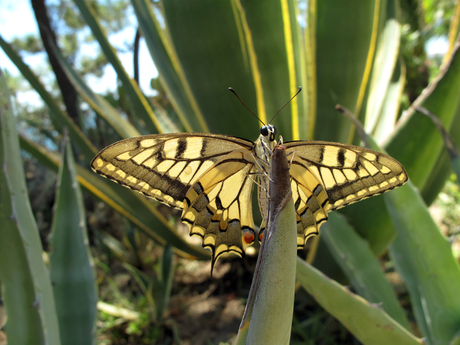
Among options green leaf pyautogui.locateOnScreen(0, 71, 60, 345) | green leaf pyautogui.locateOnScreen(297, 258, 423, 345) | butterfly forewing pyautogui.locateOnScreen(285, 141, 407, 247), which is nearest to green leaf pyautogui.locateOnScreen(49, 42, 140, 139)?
green leaf pyautogui.locateOnScreen(0, 71, 60, 345)

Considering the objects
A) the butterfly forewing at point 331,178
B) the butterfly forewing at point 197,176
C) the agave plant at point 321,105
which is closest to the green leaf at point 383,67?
the agave plant at point 321,105

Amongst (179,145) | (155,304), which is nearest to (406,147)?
(179,145)

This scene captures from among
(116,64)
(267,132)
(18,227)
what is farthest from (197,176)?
(116,64)

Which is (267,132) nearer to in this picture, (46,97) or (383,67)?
(46,97)

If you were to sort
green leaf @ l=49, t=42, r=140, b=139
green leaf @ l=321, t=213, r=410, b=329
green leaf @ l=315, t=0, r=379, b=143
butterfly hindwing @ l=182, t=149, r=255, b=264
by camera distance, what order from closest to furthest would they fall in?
butterfly hindwing @ l=182, t=149, r=255, b=264
green leaf @ l=321, t=213, r=410, b=329
green leaf @ l=315, t=0, r=379, b=143
green leaf @ l=49, t=42, r=140, b=139

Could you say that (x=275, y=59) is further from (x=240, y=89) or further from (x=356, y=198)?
(x=356, y=198)

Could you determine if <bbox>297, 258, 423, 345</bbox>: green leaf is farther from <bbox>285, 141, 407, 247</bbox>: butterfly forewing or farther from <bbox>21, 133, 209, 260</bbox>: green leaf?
<bbox>21, 133, 209, 260</bbox>: green leaf
